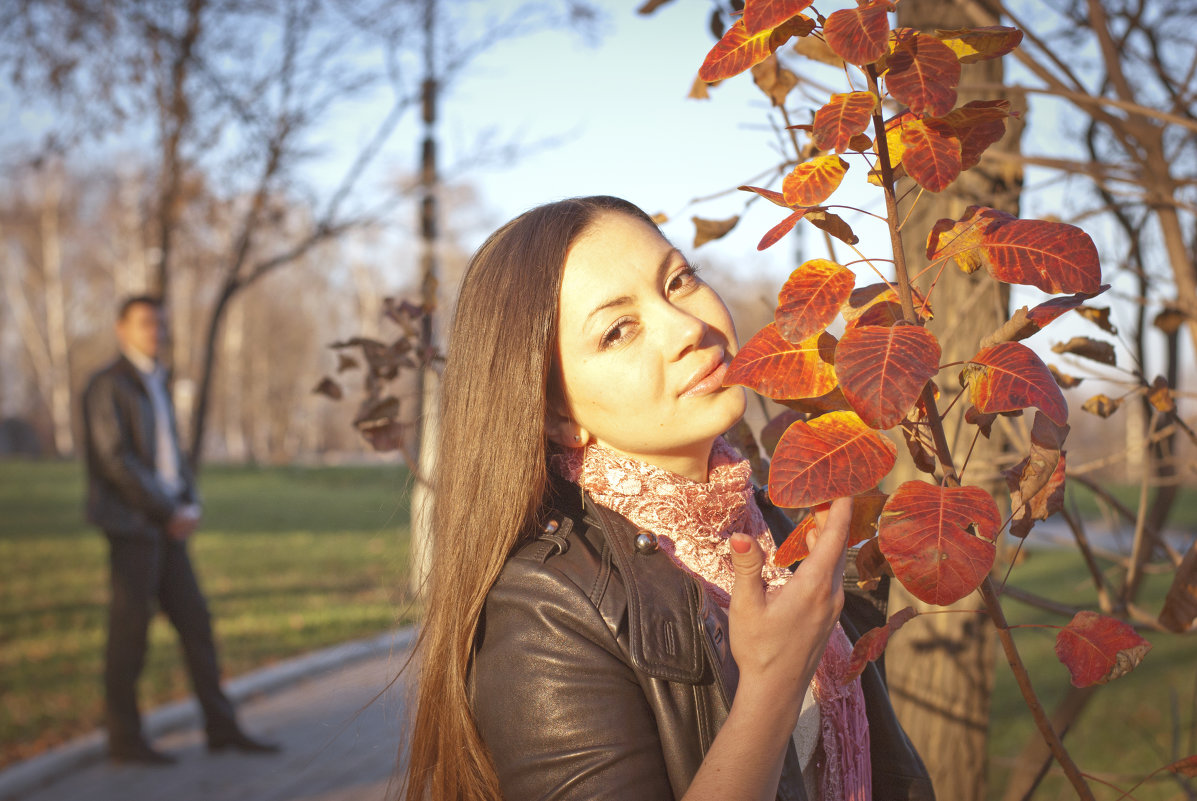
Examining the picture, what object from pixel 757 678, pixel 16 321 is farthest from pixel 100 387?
pixel 16 321

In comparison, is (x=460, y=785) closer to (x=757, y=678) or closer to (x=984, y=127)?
(x=757, y=678)

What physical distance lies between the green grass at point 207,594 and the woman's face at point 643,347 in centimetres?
54

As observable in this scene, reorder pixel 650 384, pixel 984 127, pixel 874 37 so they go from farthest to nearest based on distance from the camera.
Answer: pixel 650 384 < pixel 984 127 < pixel 874 37

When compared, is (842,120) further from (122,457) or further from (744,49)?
(122,457)

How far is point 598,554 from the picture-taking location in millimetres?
1380

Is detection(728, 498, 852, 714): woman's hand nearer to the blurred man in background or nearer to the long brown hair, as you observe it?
the long brown hair

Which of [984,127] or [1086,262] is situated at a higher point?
[984,127]

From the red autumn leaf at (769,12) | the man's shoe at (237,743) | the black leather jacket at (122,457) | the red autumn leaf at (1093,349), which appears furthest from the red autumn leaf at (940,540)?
the man's shoe at (237,743)

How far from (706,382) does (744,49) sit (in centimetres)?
46

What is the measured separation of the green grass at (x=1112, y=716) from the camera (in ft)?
12.7

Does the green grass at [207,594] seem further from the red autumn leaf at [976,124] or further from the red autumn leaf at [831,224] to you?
the red autumn leaf at [976,124]

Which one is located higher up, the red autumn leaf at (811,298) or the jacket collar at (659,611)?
the red autumn leaf at (811,298)

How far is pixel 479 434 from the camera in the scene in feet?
4.75

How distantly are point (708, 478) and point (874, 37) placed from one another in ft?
2.56
